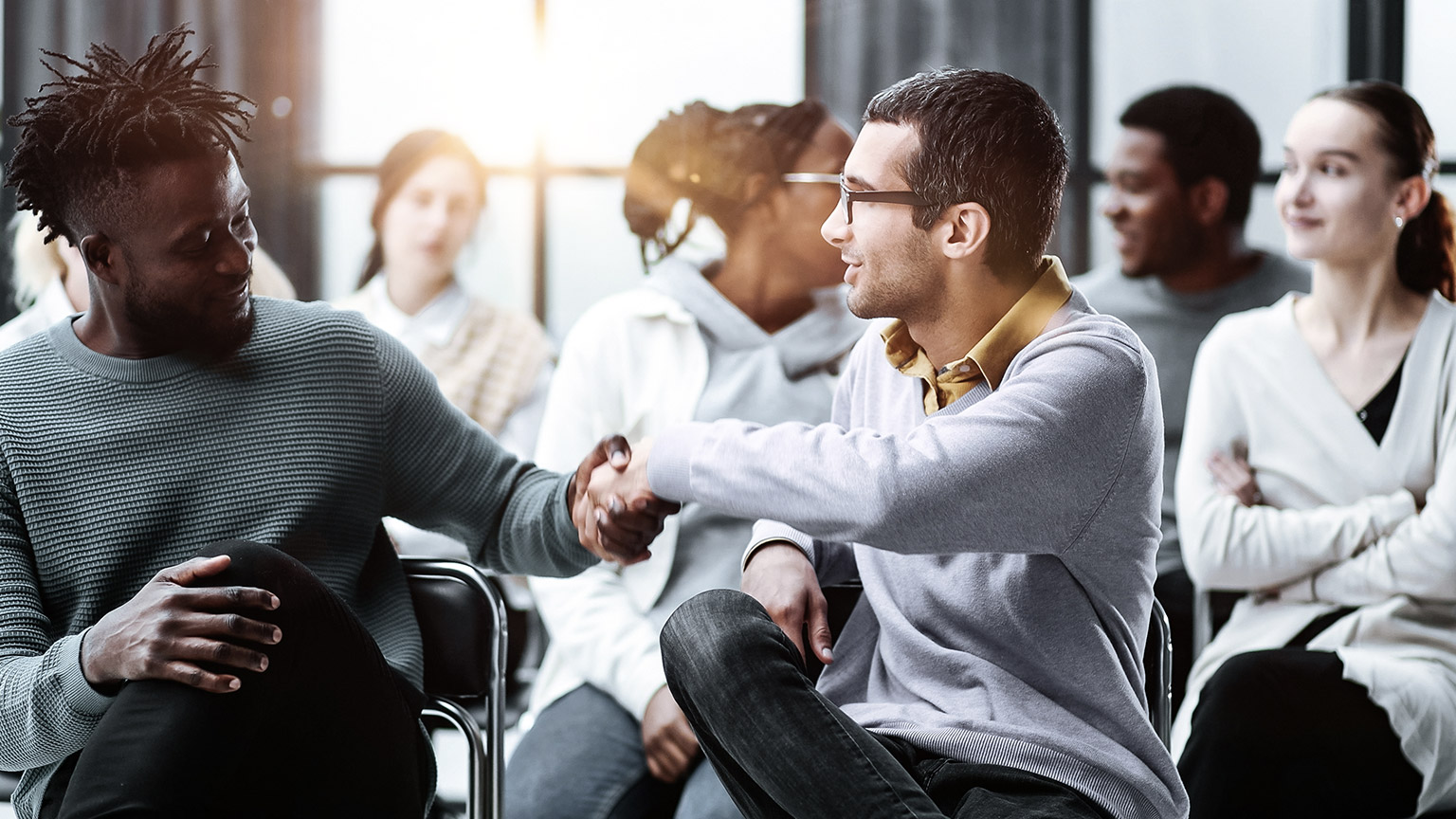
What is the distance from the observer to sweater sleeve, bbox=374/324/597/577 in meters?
1.39

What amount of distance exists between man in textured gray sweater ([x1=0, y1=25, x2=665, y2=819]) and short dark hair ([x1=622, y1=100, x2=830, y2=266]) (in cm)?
76

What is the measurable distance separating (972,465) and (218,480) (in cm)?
77

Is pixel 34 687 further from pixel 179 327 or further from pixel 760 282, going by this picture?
pixel 760 282

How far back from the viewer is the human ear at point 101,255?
127cm

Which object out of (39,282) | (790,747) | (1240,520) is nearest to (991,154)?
(790,747)

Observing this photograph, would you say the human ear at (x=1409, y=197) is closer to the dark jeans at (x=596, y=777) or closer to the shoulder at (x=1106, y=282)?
the shoulder at (x=1106, y=282)

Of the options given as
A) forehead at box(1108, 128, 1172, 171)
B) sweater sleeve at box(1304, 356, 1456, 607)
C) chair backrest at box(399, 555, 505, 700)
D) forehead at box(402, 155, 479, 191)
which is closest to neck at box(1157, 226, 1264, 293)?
forehead at box(1108, 128, 1172, 171)

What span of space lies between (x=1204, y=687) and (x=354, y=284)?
246 cm

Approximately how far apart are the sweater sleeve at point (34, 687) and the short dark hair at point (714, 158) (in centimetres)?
117

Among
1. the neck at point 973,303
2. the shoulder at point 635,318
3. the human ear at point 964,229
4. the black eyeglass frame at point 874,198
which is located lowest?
the shoulder at point 635,318

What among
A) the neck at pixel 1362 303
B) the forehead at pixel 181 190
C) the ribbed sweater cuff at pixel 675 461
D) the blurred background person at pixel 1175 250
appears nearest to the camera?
the ribbed sweater cuff at pixel 675 461

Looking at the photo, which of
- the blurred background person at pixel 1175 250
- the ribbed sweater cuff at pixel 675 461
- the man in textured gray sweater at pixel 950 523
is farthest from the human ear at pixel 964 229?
the blurred background person at pixel 1175 250

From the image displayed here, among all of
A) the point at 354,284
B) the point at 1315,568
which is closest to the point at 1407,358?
the point at 1315,568

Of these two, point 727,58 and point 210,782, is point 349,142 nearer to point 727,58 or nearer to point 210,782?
point 727,58
